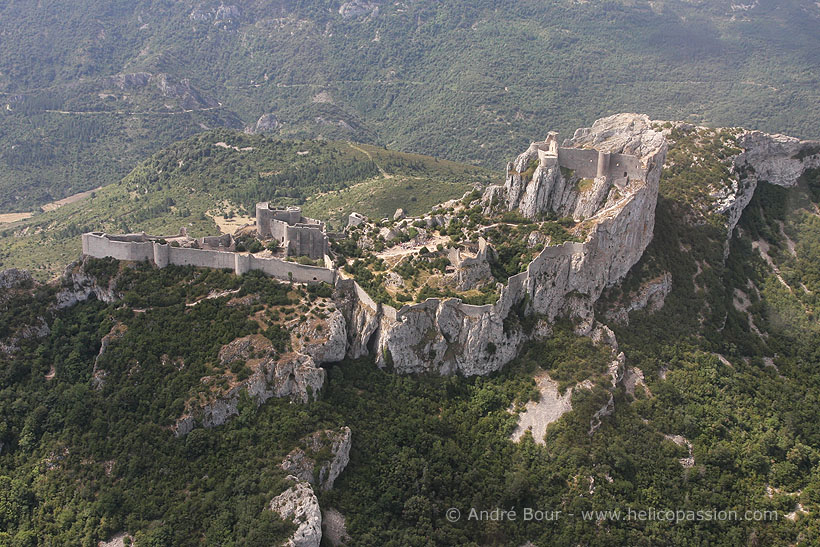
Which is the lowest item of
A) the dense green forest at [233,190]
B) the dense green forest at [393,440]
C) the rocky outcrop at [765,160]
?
the dense green forest at [233,190]

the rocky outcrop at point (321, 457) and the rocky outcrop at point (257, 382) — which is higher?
the rocky outcrop at point (257, 382)

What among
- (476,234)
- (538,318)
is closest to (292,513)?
(538,318)

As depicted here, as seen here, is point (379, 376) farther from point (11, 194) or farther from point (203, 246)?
point (11, 194)

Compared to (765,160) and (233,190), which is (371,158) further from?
(765,160)

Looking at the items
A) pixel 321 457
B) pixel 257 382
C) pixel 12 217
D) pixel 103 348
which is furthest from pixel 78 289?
pixel 12 217

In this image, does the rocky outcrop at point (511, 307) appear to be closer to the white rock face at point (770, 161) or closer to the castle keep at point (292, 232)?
the castle keep at point (292, 232)

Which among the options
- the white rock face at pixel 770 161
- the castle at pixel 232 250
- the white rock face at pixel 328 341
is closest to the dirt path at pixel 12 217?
the castle at pixel 232 250
